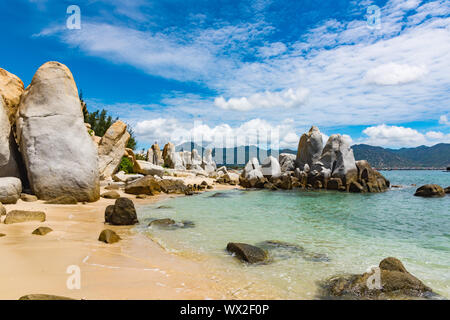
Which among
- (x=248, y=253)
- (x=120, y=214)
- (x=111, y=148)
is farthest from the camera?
(x=111, y=148)

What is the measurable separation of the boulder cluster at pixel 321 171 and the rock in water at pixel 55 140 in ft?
57.3

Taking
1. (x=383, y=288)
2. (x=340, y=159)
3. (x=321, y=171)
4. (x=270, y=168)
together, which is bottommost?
(x=383, y=288)

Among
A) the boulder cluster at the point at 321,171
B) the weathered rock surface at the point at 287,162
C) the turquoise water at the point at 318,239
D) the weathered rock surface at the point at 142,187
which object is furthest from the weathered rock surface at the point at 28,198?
the weathered rock surface at the point at 287,162

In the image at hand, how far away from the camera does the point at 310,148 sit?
30078 millimetres

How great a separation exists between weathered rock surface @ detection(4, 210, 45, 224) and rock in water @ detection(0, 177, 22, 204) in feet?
7.20

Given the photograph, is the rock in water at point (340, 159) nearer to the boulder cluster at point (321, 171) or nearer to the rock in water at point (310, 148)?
the boulder cluster at point (321, 171)

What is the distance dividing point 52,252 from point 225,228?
4.97 m

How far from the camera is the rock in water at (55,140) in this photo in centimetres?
1033

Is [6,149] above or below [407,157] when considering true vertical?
below

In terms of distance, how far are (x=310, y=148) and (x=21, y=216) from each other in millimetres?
27213

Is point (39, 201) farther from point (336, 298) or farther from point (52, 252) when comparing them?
point (336, 298)

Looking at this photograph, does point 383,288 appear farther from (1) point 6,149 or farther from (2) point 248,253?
(1) point 6,149

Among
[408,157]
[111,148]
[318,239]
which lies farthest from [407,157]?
[318,239]
